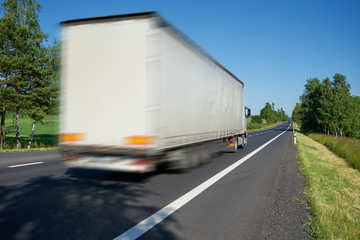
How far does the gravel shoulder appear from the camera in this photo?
3.31 m

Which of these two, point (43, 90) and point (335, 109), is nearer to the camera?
point (43, 90)

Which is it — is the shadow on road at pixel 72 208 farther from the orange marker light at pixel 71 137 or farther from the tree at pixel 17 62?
the tree at pixel 17 62

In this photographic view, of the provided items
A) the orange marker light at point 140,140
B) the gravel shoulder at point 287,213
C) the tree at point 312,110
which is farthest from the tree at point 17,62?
the tree at point 312,110

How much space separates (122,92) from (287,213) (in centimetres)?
374

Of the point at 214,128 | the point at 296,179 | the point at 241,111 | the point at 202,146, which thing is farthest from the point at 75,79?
the point at 241,111

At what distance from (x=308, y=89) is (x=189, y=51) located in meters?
73.9

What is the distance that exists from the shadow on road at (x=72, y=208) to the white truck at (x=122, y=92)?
0.54 metres

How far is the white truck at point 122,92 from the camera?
204 inches

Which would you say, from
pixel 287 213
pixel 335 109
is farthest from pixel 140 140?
pixel 335 109

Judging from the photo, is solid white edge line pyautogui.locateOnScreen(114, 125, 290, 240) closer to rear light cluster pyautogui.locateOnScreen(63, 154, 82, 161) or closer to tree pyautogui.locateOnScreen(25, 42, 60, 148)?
rear light cluster pyautogui.locateOnScreen(63, 154, 82, 161)

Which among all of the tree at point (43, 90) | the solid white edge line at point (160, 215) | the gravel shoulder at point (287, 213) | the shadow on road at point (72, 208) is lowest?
the gravel shoulder at point (287, 213)

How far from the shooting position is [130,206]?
429 cm

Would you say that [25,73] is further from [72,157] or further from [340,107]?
[340,107]

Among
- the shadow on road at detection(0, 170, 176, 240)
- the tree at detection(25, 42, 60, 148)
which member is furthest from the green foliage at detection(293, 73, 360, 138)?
the shadow on road at detection(0, 170, 176, 240)
